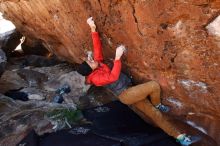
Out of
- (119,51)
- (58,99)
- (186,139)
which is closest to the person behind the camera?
(186,139)

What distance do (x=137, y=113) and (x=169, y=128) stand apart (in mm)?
833

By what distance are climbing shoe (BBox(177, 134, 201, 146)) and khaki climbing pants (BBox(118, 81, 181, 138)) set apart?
0.33 ft

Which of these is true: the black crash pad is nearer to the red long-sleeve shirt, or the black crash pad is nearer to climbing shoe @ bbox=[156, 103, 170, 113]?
climbing shoe @ bbox=[156, 103, 170, 113]

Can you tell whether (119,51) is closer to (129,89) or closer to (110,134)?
(129,89)

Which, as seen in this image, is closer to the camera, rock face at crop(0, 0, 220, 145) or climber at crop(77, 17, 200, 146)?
rock face at crop(0, 0, 220, 145)

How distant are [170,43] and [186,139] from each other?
154 cm

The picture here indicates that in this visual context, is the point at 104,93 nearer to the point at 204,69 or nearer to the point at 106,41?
the point at 106,41

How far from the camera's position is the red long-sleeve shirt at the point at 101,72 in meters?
5.85

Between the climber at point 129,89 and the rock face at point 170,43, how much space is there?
0.46ft

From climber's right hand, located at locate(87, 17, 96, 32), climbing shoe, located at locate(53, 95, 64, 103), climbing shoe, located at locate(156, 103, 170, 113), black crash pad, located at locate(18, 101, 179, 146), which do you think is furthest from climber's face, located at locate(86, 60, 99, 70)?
climbing shoe, located at locate(53, 95, 64, 103)

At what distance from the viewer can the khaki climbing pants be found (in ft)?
19.3

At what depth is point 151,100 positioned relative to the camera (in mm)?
6059

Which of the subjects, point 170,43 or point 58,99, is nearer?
point 170,43

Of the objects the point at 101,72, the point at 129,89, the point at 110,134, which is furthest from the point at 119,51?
the point at 110,134
